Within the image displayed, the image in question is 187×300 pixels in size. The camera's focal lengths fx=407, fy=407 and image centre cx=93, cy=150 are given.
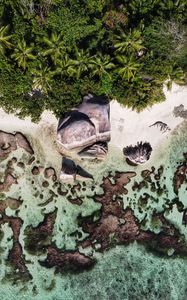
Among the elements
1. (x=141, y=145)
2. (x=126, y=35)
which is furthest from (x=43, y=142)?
(x=126, y=35)

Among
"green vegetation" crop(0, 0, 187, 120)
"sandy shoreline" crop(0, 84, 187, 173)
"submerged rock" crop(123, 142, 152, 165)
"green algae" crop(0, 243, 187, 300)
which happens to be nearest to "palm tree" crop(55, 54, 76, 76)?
"green vegetation" crop(0, 0, 187, 120)

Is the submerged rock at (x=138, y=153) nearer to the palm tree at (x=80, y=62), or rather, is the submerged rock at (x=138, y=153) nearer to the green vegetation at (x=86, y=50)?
the green vegetation at (x=86, y=50)

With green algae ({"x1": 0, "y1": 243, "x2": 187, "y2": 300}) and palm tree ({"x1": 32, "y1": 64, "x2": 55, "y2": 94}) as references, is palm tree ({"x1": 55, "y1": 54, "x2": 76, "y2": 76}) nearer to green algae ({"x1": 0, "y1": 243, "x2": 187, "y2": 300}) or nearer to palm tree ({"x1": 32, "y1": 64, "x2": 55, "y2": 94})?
palm tree ({"x1": 32, "y1": 64, "x2": 55, "y2": 94})

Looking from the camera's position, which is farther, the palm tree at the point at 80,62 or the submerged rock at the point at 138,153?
the submerged rock at the point at 138,153

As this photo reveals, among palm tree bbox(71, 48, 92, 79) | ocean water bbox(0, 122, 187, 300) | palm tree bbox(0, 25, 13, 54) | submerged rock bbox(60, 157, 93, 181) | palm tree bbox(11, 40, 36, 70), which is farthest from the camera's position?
ocean water bbox(0, 122, 187, 300)

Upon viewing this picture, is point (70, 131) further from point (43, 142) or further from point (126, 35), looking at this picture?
point (126, 35)

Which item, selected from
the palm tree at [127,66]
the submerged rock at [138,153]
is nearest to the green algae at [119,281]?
the submerged rock at [138,153]

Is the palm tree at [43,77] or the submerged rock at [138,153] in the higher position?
the palm tree at [43,77]
